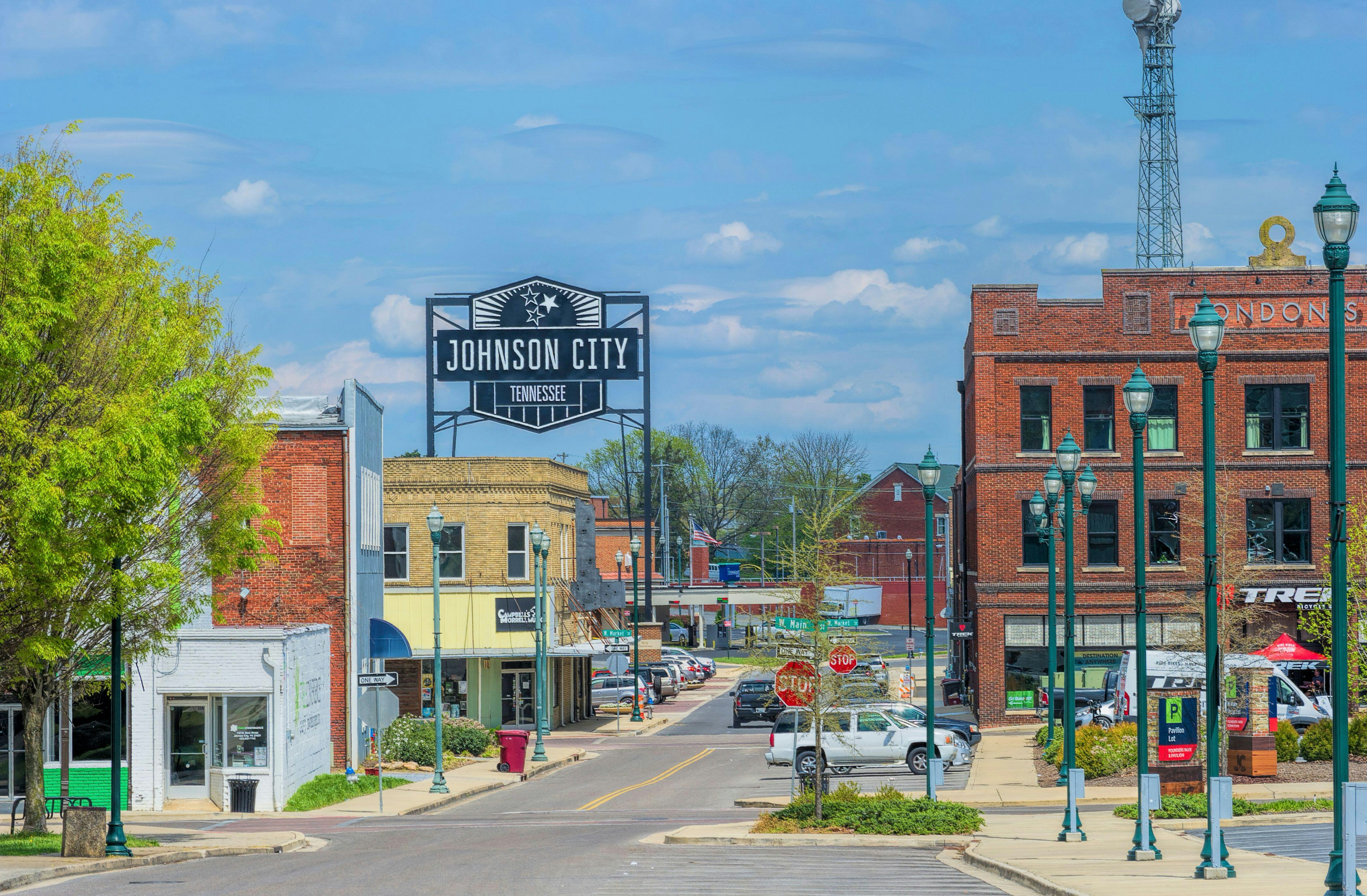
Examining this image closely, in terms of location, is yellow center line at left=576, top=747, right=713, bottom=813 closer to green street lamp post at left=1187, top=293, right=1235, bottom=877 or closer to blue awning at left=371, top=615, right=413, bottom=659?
blue awning at left=371, top=615, right=413, bottom=659

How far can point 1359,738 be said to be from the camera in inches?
1291

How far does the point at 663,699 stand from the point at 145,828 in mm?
43241

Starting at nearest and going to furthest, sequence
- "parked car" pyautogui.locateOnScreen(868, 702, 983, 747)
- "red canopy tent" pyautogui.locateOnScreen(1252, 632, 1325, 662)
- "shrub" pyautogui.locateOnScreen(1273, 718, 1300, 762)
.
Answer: "shrub" pyautogui.locateOnScreen(1273, 718, 1300, 762)
"parked car" pyautogui.locateOnScreen(868, 702, 983, 747)
"red canopy tent" pyautogui.locateOnScreen(1252, 632, 1325, 662)

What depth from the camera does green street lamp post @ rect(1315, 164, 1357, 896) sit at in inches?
507

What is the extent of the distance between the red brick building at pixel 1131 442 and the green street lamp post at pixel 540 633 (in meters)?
14.0

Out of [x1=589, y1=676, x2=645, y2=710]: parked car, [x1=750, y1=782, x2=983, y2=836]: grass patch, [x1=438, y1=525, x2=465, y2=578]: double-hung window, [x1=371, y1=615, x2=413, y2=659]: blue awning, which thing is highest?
[x1=438, y1=525, x2=465, y2=578]: double-hung window

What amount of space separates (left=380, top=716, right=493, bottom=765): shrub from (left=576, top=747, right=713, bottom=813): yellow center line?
16.8ft

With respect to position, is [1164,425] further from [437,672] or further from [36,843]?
[36,843]

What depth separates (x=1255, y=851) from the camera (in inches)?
827

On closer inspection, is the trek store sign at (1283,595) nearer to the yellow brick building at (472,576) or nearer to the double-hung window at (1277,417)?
the double-hung window at (1277,417)

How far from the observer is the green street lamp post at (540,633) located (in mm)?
44438

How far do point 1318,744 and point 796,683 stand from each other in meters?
13.8

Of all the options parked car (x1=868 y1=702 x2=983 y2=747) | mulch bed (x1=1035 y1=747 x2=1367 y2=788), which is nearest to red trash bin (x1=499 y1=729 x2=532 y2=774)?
parked car (x1=868 y1=702 x2=983 y2=747)

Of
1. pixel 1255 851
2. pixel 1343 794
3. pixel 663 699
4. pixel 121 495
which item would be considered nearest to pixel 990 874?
pixel 1255 851
